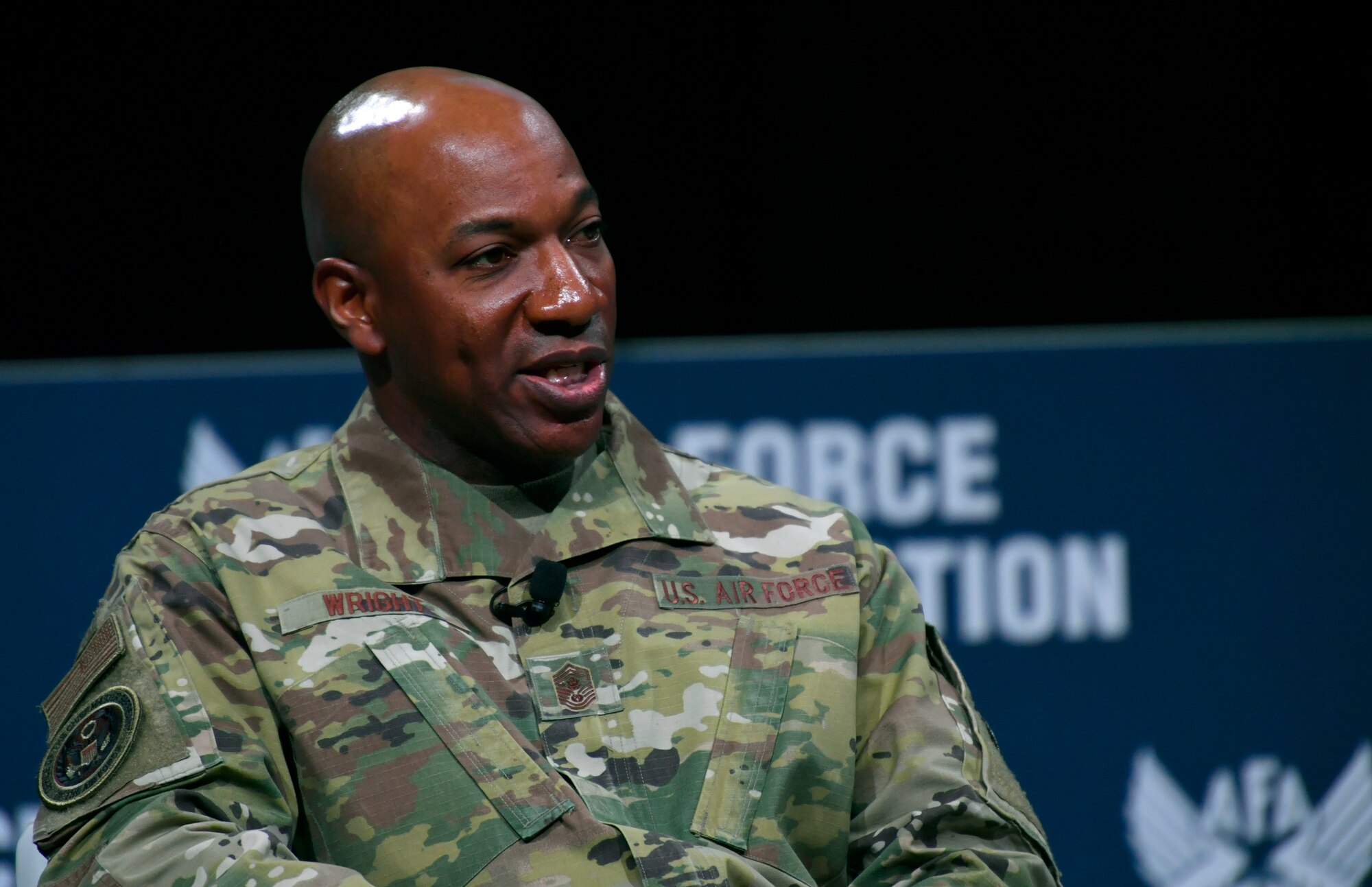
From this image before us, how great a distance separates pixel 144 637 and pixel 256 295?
1682 millimetres

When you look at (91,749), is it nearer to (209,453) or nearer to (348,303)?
(348,303)

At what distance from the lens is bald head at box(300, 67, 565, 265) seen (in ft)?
5.57

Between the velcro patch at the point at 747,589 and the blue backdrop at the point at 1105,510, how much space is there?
1.11 m

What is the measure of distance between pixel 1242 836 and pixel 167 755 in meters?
1.95

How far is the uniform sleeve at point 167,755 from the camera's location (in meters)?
1.42

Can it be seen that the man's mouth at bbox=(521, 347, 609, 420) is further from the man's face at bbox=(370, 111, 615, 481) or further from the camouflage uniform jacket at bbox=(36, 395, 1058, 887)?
the camouflage uniform jacket at bbox=(36, 395, 1058, 887)

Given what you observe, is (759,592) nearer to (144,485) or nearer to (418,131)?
(418,131)

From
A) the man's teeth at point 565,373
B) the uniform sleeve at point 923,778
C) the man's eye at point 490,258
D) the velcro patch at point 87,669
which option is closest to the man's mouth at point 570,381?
the man's teeth at point 565,373

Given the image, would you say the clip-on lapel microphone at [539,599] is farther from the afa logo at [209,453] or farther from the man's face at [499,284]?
the afa logo at [209,453]

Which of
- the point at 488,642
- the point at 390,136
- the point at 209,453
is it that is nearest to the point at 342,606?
the point at 488,642

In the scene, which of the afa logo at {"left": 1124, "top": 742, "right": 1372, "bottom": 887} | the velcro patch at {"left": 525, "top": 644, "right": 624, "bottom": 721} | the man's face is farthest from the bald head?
the afa logo at {"left": 1124, "top": 742, "right": 1372, "bottom": 887}

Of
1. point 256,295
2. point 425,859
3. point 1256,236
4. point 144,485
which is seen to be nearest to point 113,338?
point 256,295

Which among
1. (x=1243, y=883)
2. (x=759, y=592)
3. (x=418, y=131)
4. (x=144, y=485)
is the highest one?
(x=418, y=131)

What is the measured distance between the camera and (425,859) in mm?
1521
